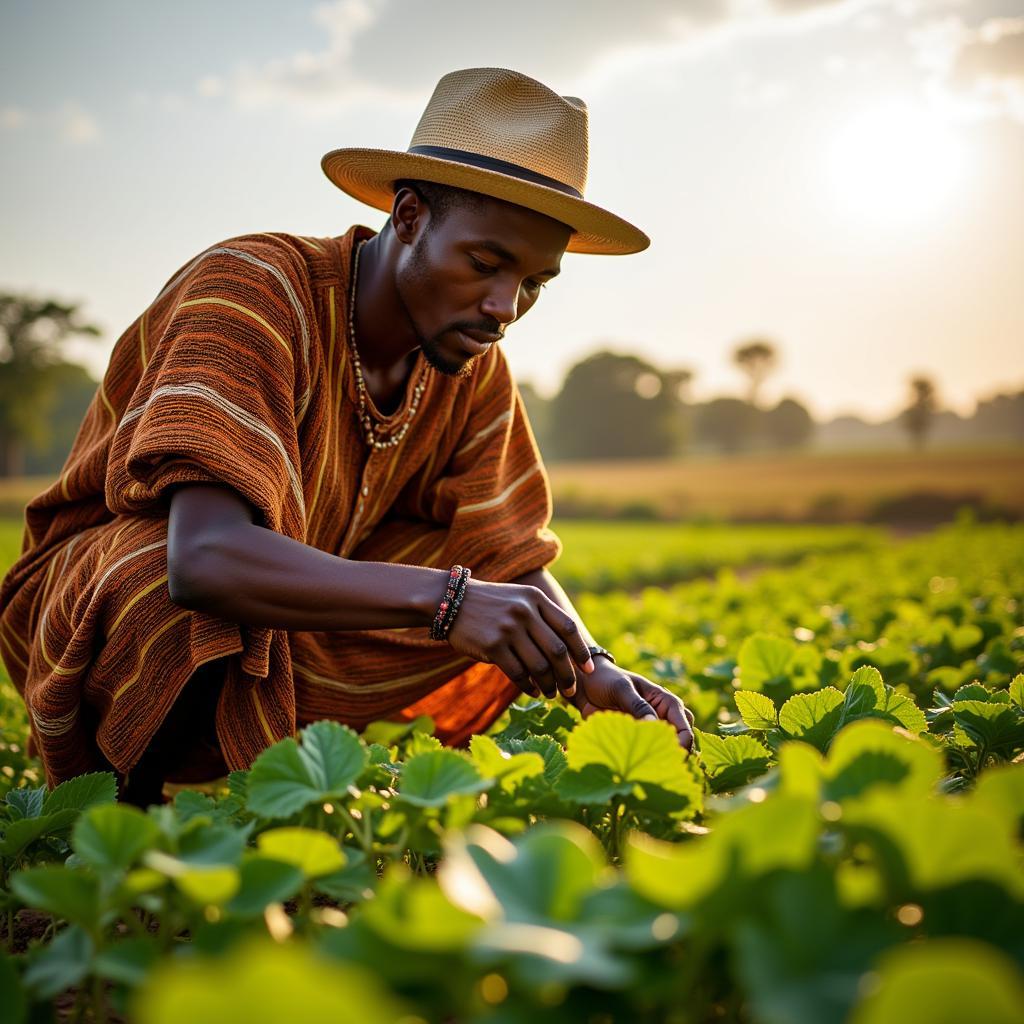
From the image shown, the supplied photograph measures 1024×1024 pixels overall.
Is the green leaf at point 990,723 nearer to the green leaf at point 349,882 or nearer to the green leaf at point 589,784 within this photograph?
the green leaf at point 589,784

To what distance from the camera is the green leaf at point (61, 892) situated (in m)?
0.93

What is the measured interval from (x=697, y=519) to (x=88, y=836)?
102ft

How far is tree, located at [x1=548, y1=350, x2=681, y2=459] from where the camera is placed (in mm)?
67688

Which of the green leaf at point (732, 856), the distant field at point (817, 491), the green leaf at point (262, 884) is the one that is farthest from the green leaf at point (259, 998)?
the distant field at point (817, 491)

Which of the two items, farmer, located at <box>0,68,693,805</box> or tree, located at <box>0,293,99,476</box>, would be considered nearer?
farmer, located at <box>0,68,693,805</box>

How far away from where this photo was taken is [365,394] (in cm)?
262

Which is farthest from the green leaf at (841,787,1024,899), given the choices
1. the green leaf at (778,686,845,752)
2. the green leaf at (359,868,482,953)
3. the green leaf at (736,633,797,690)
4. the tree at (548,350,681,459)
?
the tree at (548,350,681,459)

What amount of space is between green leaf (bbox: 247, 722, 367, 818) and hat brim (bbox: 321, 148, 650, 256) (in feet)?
4.65

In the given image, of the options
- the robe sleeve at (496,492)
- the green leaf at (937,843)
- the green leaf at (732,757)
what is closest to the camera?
the green leaf at (937,843)

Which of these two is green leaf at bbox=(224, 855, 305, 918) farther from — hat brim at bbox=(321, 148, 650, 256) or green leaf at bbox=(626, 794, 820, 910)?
hat brim at bbox=(321, 148, 650, 256)

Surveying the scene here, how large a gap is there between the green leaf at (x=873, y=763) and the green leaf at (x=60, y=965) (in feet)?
2.36

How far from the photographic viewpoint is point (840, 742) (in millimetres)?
995

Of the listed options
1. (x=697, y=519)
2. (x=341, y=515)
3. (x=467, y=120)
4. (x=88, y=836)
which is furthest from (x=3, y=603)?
(x=697, y=519)

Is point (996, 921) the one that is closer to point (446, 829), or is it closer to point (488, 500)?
point (446, 829)
